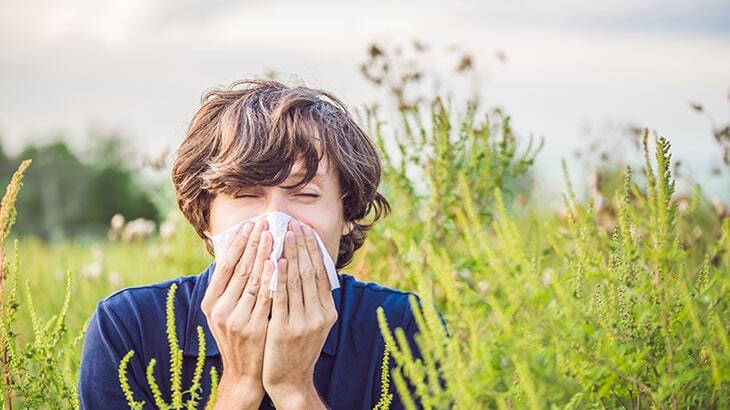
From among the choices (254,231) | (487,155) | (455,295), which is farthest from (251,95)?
(455,295)

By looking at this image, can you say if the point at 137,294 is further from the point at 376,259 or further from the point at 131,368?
the point at 376,259

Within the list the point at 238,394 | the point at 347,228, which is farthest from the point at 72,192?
the point at 238,394

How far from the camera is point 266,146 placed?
2.65 meters

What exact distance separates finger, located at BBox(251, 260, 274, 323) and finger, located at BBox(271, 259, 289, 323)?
18 millimetres

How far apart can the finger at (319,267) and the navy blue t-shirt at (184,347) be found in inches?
10.0

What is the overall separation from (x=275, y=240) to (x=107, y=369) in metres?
0.61

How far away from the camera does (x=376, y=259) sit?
462cm

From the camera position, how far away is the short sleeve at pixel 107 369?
2518 mm

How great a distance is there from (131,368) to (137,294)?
0.79 ft

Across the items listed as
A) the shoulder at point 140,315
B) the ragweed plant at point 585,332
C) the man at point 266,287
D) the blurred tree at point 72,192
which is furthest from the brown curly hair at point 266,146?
the blurred tree at point 72,192

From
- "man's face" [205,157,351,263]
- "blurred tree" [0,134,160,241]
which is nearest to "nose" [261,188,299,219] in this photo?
"man's face" [205,157,351,263]

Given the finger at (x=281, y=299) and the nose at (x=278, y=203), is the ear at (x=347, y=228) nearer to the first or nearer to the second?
the nose at (x=278, y=203)

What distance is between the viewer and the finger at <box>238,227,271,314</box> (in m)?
2.37

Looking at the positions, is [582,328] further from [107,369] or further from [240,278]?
[107,369]
